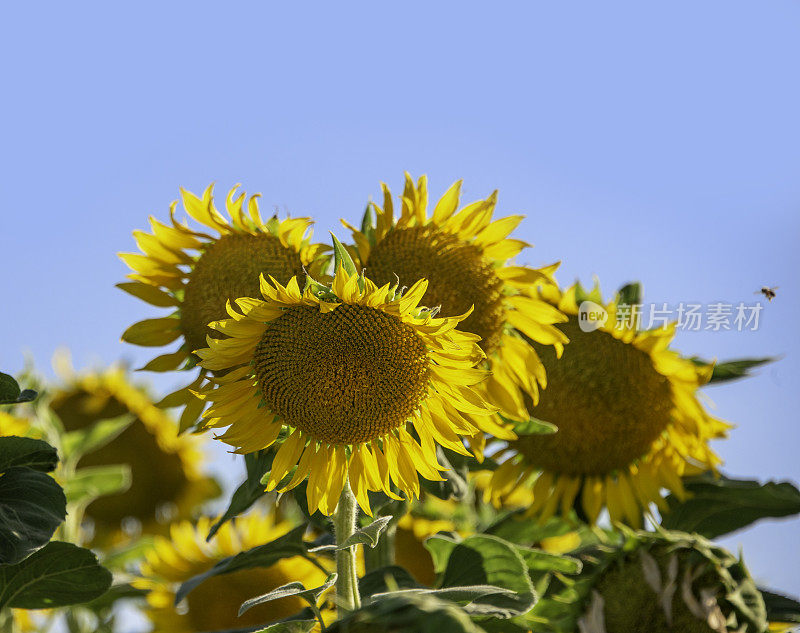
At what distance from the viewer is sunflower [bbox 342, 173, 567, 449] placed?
5.89 feet

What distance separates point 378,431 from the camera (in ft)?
5.27

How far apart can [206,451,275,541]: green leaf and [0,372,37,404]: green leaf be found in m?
0.39

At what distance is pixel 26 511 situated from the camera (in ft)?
5.07

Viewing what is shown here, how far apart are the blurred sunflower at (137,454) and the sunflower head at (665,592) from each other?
6.71ft

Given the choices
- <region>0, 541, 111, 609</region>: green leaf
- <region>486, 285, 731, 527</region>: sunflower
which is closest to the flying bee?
<region>486, 285, 731, 527</region>: sunflower

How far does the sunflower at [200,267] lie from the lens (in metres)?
1.73

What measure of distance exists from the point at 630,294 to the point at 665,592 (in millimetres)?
999

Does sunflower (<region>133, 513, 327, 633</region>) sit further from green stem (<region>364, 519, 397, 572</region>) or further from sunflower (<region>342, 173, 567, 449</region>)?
sunflower (<region>342, 173, 567, 449</region>)

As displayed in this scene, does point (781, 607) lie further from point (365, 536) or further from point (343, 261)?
point (343, 261)

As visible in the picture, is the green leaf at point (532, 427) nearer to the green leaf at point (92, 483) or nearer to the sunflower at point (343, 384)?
the sunflower at point (343, 384)

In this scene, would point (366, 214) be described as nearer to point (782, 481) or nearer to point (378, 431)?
point (378, 431)

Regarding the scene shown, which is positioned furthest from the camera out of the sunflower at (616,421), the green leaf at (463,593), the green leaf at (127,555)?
the green leaf at (127,555)

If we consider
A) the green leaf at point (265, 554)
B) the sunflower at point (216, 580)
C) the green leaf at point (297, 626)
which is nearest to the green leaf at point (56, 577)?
the green leaf at point (265, 554)

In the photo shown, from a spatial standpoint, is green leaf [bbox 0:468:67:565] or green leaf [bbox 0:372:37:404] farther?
green leaf [bbox 0:372:37:404]
